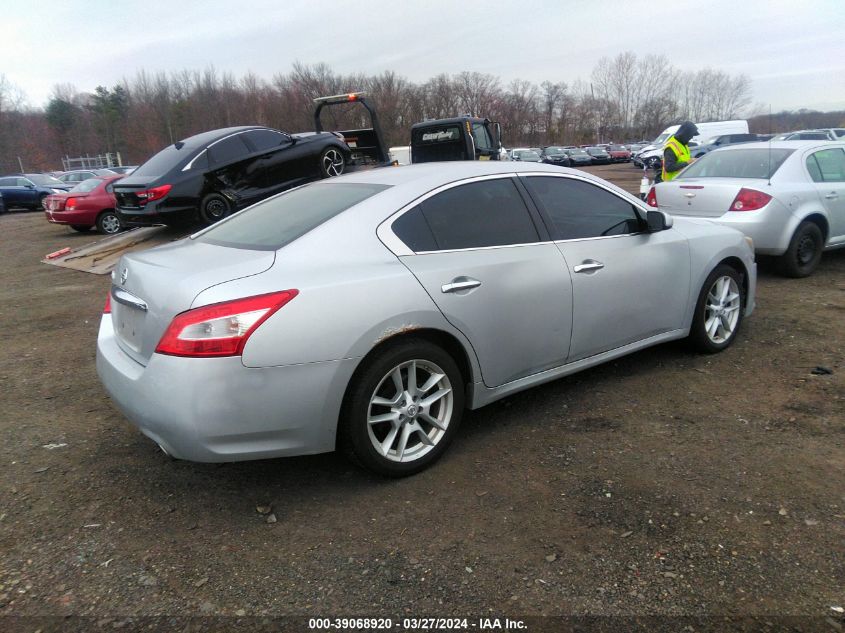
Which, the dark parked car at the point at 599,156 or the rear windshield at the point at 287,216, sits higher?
the rear windshield at the point at 287,216

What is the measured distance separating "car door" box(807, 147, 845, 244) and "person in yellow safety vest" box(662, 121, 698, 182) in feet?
7.28

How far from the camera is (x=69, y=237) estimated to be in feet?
47.2

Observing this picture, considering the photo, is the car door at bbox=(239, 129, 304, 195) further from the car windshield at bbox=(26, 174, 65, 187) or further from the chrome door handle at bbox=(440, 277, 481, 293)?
the car windshield at bbox=(26, 174, 65, 187)

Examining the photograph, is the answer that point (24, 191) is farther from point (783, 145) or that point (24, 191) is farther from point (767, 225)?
point (767, 225)

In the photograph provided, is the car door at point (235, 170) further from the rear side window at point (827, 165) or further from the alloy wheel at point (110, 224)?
the rear side window at point (827, 165)

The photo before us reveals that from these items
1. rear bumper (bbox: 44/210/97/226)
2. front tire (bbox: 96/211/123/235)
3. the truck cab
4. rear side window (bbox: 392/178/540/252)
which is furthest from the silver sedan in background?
rear bumper (bbox: 44/210/97/226)

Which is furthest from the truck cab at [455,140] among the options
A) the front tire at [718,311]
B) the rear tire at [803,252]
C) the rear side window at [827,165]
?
the front tire at [718,311]

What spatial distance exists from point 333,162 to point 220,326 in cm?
926

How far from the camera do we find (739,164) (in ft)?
23.3

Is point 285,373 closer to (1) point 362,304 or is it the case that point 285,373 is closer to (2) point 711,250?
(1) point 362,304

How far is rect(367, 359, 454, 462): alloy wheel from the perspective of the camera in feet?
9.78

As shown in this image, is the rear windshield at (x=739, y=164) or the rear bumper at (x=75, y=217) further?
the rear bumper at (x=75, y=217)

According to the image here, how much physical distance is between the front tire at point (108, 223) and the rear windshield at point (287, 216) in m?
12.1

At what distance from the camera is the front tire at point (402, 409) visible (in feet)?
9.36
